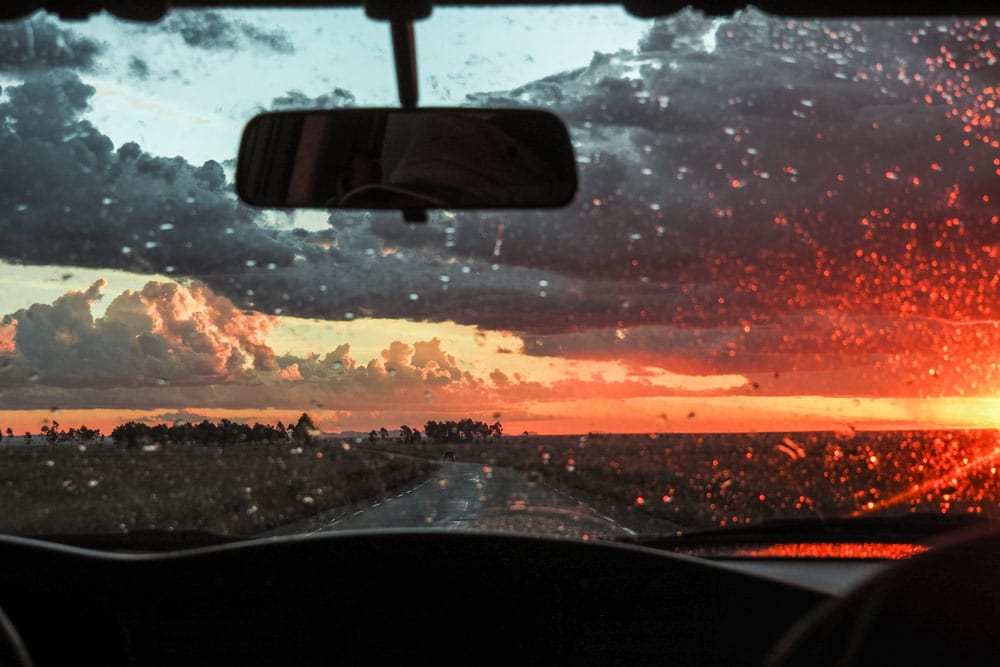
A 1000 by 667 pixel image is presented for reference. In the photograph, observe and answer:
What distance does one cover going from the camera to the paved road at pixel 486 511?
1243 centimetres

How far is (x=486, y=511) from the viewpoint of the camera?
14.6 m

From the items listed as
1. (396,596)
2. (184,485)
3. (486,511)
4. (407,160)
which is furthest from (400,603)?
(184,485)

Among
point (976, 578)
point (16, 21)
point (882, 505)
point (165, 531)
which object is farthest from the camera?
point (882, 505)

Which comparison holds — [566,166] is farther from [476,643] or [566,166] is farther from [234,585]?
[234,585]

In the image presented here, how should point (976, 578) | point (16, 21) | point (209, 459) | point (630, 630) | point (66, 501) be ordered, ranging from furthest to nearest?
point (209, 459), point (66, 501), point (16, 21), point (630, 630), point (976, 578)

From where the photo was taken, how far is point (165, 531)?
4184mm

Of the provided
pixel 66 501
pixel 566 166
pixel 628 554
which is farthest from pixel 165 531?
pixel 66 501

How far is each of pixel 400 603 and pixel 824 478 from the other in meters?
7.39

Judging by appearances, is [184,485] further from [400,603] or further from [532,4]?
[532,4]

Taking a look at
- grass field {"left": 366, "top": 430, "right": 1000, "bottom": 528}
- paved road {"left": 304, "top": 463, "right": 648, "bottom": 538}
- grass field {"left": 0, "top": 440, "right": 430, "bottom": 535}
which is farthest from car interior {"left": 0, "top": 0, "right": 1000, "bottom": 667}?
paved road {"left": 304, "top": 463, "right": 648, "bottom": 538}

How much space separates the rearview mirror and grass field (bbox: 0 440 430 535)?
6.20ft

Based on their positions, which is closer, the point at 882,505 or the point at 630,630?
the point at 630,630

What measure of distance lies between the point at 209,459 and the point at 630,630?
96.9 ft

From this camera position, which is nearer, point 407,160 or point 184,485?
point 407,160
